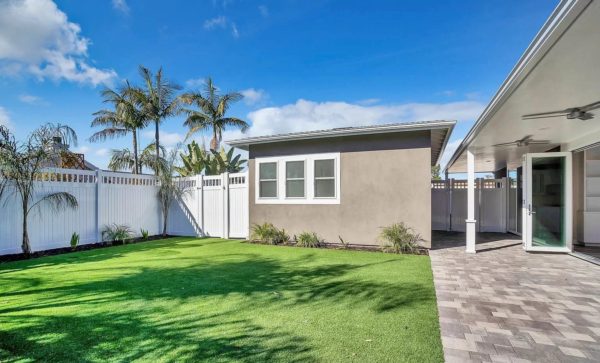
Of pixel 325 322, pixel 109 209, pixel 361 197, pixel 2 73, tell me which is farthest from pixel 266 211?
pixel 2 73

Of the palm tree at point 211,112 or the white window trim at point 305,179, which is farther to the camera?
the palm tree at point 211,112

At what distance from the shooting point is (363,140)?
8.95 m

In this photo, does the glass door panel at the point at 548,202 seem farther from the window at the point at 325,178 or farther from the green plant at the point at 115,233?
the green plant at the point at 115,233

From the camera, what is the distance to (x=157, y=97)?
14.6 metres

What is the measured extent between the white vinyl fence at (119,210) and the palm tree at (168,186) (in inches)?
7.7

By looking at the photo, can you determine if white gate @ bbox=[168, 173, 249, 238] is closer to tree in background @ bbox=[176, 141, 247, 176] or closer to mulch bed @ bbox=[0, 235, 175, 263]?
mulch bed @ bbox=[0, 235, 175, 263]

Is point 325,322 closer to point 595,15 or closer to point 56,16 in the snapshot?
point 595,15

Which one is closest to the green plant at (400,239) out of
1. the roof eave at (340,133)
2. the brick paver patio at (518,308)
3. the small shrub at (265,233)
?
the brick paver patio at (518,308)

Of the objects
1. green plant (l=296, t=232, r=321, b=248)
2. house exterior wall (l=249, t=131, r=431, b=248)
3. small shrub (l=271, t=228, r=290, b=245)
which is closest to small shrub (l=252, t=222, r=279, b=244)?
small shrub (l=271, t=228, r=290, b=245)

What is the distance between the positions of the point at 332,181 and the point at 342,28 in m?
5.98

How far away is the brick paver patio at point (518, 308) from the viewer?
2.88 metres

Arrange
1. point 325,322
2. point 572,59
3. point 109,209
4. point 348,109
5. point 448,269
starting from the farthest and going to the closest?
point 348,109
point 109,209
point 448,269
point 325,322
point 572,59

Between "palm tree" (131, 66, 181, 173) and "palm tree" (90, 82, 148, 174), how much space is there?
0.40 m

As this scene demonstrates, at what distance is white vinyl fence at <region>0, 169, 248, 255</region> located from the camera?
313 inches
